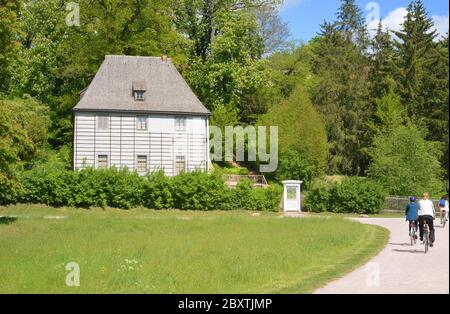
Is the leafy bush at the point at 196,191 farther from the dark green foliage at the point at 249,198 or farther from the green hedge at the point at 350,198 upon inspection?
the green hedge at the point at 350,198

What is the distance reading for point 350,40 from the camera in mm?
77312

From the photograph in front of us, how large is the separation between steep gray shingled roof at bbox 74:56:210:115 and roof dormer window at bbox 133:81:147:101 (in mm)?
334

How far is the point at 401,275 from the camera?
47.2ft

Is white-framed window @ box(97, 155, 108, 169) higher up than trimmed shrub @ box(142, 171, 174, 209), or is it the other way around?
white-framed window @ box(97, 155, 108, 169)

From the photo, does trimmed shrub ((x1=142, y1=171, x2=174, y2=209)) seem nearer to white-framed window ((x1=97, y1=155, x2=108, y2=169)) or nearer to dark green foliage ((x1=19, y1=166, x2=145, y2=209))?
dark green foliage ((x1=19, y1=166, x2=145, y2=209))

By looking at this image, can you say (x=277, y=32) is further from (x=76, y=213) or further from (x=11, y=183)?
(x=11, y=183)

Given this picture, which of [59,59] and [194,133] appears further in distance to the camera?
[59,59]

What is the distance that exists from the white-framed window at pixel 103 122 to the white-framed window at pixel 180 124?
232 inches

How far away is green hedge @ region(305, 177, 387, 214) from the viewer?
45.1 m

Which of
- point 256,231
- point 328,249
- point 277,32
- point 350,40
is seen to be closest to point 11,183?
point 256,231

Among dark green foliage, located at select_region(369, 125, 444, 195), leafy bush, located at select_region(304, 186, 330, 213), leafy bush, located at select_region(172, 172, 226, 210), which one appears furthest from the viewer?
dark green foliage, located at select_region(369, 125, 444, 195)

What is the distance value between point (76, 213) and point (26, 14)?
27280 mm

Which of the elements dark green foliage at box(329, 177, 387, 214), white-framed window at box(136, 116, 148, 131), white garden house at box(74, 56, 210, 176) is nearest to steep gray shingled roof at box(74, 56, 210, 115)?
white garden house at box(74, 56, 210, 176)

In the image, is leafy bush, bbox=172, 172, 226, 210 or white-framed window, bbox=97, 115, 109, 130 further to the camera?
white-framed window, bbox=97, 115, 109, 130
